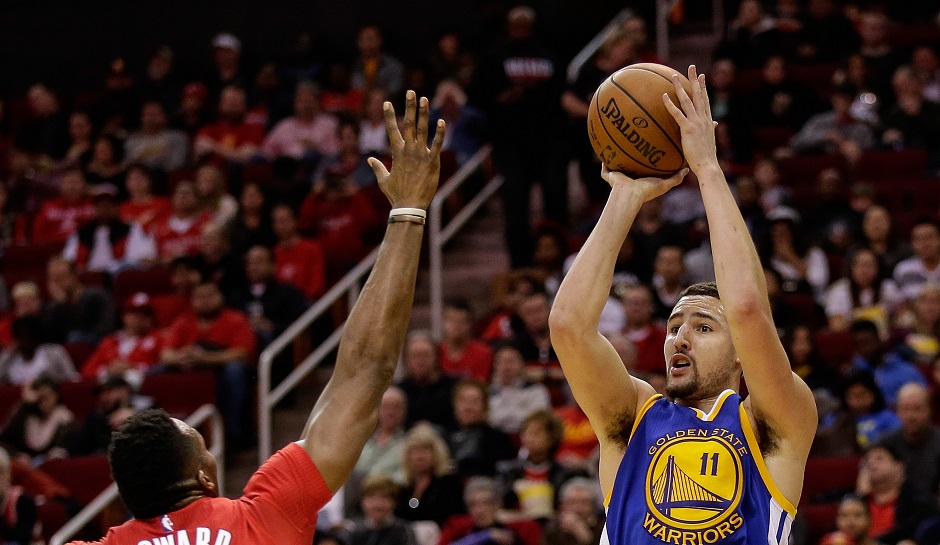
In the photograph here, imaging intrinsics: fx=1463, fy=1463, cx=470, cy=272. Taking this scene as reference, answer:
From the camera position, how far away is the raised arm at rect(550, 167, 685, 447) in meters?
3.62

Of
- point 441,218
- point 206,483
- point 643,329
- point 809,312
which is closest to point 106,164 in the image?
point 441,218

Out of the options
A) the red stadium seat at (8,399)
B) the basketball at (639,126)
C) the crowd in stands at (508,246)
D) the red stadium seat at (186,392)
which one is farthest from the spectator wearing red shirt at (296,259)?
the basketball at (639,126)

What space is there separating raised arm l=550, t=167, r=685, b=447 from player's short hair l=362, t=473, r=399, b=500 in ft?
14.5

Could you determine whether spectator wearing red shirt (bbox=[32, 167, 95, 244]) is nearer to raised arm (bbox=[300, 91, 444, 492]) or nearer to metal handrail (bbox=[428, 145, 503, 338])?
metal handrail (bbox=[428, 145, 503, 338])

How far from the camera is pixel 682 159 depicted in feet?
12.7

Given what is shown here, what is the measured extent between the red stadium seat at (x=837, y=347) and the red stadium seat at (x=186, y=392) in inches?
157

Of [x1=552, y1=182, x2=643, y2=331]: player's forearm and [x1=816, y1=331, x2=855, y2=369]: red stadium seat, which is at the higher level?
[x1=552, y1=182, x2=643, y2=331]: player's forearm

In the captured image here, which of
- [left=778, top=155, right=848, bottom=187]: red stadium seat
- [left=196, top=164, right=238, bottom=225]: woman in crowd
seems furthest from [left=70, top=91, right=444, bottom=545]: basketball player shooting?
[left=196, top=164, right=238, bottom=225]: woman in crowd

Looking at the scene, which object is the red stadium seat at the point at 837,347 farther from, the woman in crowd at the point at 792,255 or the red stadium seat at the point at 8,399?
the red stadium seat at the point at 8,399

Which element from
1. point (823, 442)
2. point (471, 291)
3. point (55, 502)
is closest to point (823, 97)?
point (471, 291)

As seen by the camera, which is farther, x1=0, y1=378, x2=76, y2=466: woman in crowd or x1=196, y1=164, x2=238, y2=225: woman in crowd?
x1=196, y1=164, x2=238, y2=225: woman in crowd

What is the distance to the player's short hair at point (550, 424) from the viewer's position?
8266 millimetres

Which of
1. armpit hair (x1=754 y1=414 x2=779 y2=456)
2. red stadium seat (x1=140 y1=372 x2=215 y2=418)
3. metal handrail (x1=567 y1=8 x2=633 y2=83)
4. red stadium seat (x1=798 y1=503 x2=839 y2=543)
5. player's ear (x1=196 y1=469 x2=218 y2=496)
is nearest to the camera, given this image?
player's ear (x1=196 y1=469 x2=218 y2=496)

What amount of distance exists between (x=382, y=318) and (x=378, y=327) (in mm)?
22
